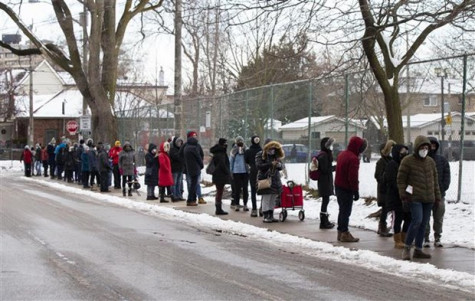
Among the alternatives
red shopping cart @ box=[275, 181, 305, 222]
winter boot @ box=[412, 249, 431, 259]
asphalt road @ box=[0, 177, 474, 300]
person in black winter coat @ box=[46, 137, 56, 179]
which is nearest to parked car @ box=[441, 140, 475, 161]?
red shopping cart @ box=[275, 181, 305, 222]

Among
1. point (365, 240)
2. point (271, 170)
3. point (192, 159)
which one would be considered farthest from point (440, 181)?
point (192, 159)

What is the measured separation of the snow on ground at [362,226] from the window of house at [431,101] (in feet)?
4.71

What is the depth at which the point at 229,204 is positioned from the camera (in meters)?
21.2

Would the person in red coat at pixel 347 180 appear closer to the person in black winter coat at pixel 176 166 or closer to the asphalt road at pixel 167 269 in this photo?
the asphalt road at pixel 167 269

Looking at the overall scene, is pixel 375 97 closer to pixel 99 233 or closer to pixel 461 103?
pixel 461 103

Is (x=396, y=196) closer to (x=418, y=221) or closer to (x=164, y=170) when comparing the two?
(x=418, y=221)

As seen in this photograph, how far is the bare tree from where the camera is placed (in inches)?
1414

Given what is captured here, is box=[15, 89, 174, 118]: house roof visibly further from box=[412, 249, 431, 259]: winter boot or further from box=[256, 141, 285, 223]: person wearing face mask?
box=[412, 249, 431, 259]: winter boot

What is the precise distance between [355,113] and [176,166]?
20.0 feet

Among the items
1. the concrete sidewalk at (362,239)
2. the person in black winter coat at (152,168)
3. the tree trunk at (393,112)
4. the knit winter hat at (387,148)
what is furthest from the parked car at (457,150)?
the person in black winter coat at (152,168)

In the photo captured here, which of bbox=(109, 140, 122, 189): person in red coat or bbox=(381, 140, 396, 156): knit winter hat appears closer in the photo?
bbox=(381, 140, 396, 156): knit winter hat

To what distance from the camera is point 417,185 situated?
11.2 metres

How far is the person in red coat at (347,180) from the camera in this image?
13148mm

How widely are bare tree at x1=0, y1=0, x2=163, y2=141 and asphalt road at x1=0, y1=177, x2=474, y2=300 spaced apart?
20.7 meters
